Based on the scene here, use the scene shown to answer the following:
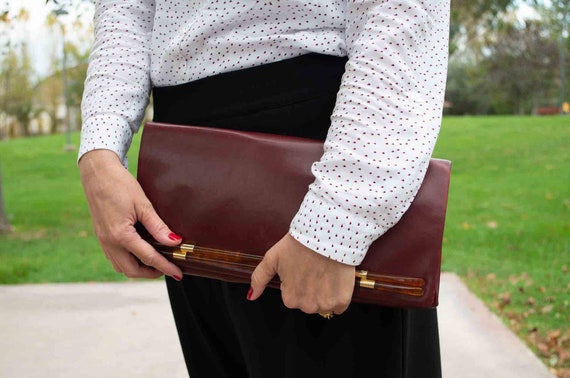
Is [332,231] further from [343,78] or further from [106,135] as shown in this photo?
[106,135]

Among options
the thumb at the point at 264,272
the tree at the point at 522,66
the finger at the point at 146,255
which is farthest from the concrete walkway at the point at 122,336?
the tree at the point at 522,66

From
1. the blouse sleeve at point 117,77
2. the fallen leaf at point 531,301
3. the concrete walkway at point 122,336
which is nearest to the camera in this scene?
the blouse sleeve at point 117,77

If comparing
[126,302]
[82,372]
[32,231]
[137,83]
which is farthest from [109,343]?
[32,231]

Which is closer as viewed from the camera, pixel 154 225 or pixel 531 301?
pixel 154 225

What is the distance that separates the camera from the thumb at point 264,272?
109 centimetres

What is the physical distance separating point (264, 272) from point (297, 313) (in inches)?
7.0

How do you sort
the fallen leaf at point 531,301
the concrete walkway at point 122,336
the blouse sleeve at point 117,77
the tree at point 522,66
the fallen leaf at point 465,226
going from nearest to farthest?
1. the blouse sleeve at point 117,77
2. the concrete walkway at point 122,336
3. the fallen leaf at point 531,301
4. the fallen leaf at point 465,226
5. the tree at point 522,66

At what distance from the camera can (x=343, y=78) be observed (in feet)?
3.69

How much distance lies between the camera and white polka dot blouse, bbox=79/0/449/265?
1042mm

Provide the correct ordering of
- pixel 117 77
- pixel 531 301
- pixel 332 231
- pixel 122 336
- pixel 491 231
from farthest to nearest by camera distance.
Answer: pixel 491 231 → pixel 531 301 → pixel 122 336 → pixel 117 77 → pixel 332 231

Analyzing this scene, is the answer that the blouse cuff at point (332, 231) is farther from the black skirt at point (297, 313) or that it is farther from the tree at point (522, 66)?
the tree at point (522, 66)

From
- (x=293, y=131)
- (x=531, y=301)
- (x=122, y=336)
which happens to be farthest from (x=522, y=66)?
(x=293, y=131)

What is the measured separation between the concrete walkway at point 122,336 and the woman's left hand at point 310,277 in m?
2.24

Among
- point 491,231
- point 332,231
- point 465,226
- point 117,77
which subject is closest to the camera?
point 332,231
